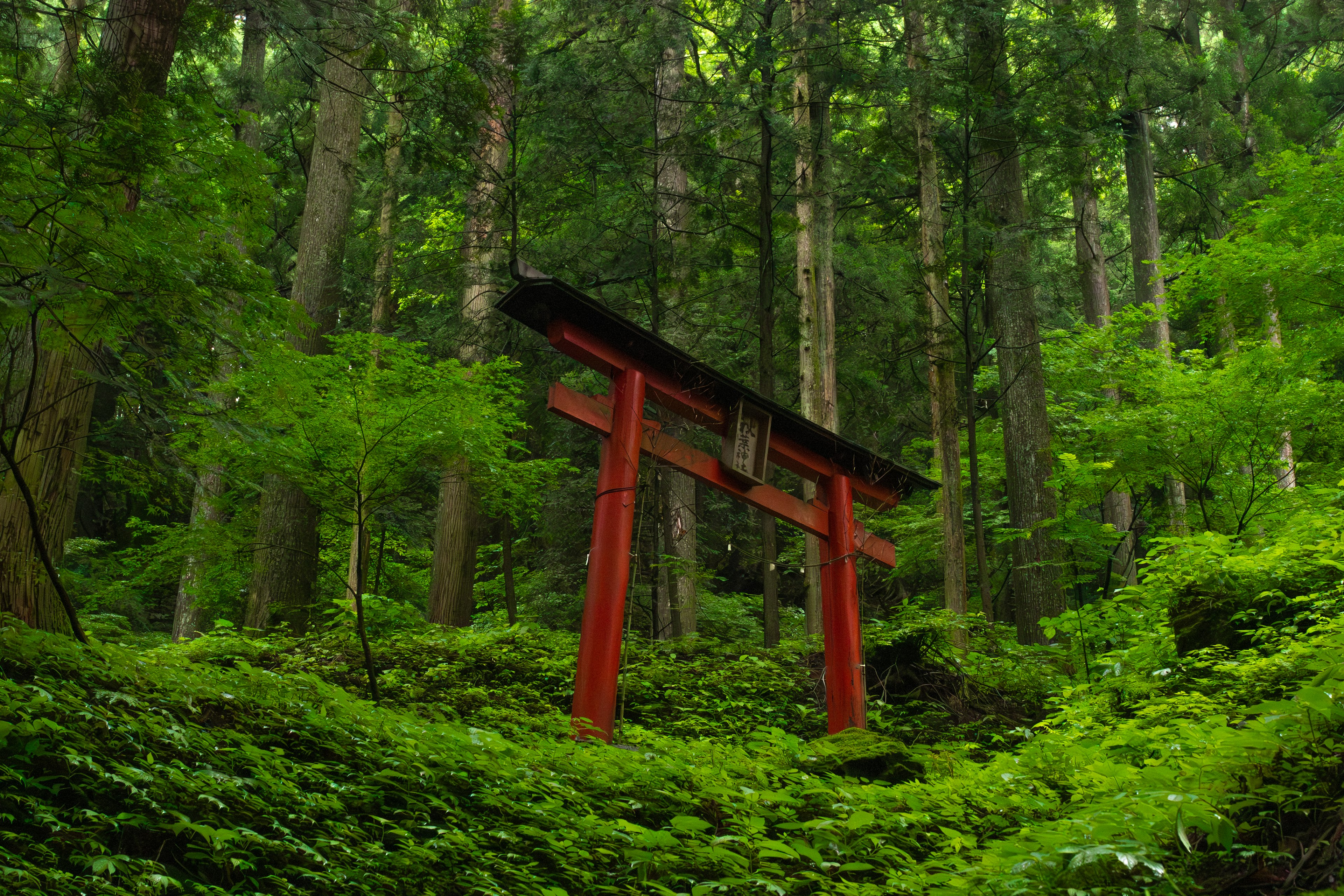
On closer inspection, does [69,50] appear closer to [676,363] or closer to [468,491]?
[676,363]

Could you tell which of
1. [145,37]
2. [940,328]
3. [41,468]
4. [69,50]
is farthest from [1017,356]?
[41,468]

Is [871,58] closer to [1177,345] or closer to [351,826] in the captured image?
[1177,345]

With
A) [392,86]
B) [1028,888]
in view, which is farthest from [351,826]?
[392,86]

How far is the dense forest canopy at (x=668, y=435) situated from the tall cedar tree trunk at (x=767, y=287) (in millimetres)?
92

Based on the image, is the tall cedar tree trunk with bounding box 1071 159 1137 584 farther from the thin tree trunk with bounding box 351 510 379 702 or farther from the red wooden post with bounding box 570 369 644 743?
the thin tree trunk with bounding box 351 510 379 702

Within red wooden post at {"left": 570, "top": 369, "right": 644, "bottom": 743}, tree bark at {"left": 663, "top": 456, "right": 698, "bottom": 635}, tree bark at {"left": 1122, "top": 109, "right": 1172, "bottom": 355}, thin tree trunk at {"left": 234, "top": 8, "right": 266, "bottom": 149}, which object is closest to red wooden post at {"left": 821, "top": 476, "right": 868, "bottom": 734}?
red wooden post at {"left": 570, "top": 369, "right": 644, "bottom": 743}

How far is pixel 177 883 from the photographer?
9.34 ft

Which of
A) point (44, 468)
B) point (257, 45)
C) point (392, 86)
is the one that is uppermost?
point (257, 45)

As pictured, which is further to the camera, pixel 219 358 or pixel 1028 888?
pixel 219 358

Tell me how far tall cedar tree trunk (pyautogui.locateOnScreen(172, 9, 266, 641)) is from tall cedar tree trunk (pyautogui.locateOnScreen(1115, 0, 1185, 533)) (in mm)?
14295

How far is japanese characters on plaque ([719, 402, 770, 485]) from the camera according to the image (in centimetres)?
765

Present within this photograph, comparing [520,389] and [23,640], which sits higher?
[520,389]

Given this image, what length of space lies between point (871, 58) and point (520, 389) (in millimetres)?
10446

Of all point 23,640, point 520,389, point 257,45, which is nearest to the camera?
point 23,640
